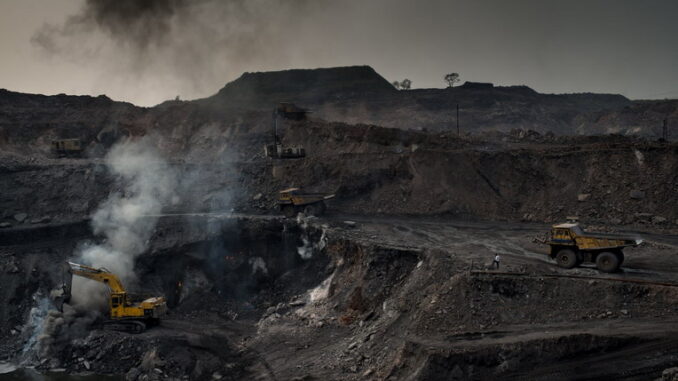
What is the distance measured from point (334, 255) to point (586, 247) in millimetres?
12620

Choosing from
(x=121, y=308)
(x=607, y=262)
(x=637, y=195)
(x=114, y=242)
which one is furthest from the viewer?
(x=637, y=195)

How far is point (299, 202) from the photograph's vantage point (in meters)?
34.0

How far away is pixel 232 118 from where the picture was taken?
5416cm

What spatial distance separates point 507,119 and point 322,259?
51.9 metres

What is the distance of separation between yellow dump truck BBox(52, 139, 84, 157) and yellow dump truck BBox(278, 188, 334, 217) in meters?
24.0

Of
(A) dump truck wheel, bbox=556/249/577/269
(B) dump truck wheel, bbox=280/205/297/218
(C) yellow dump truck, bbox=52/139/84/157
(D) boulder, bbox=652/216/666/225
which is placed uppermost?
(C) yellow dump truck, bbox=52/139/84/157

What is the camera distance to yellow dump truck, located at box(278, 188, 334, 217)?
33.9 meters

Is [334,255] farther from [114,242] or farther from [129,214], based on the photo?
[129,214]

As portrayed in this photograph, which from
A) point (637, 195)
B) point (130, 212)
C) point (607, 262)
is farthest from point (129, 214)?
point (637, 195)

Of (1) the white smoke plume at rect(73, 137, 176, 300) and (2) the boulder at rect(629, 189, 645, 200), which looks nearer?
(1) the white smoke plume at rect(73, 137, 176, 300)

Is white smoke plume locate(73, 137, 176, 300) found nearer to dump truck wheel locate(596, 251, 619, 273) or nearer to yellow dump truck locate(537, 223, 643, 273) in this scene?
yellow dump truck locate(537, 223, 643, 273)

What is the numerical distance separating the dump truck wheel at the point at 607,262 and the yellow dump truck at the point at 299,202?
17654 mm

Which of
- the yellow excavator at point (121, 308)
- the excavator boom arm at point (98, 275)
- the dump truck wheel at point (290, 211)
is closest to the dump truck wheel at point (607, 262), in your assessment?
the dump truck wheel at point (290, 211)

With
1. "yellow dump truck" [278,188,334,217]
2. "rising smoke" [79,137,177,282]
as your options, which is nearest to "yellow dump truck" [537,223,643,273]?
"yellow dump truck" [278,188,334,217]
